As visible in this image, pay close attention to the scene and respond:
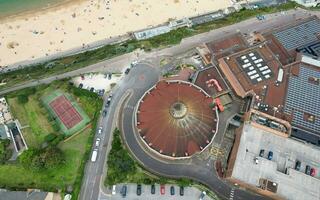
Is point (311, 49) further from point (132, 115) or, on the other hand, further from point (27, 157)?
point (27, 157)

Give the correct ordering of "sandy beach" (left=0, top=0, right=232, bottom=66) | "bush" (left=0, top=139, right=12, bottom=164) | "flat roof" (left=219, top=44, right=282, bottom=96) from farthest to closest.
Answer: "sandy beach" (left=0, top=0, right=232, bottom=66)
"flat roof" (left=219, top=44, right=282, bottom=96)
"bush" (left=0, top=139, right=12, bottom=164)

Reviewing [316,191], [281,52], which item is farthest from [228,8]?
[316,191]

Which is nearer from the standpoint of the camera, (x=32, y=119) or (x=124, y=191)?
(x=124, y=191)

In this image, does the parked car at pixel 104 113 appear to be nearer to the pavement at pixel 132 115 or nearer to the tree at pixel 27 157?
the pavement at pixel 132 115

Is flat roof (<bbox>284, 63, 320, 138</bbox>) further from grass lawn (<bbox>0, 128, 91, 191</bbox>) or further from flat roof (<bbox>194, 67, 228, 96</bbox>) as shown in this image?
grass lawn (<bbox>0, 128, 91, 191</bbox>)

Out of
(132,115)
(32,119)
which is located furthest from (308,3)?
(32,119)

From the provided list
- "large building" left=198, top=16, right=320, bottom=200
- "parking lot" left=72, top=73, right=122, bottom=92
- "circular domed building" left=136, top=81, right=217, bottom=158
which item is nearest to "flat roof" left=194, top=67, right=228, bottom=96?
"large building" left=198, top=16, right=320, bottom=200
